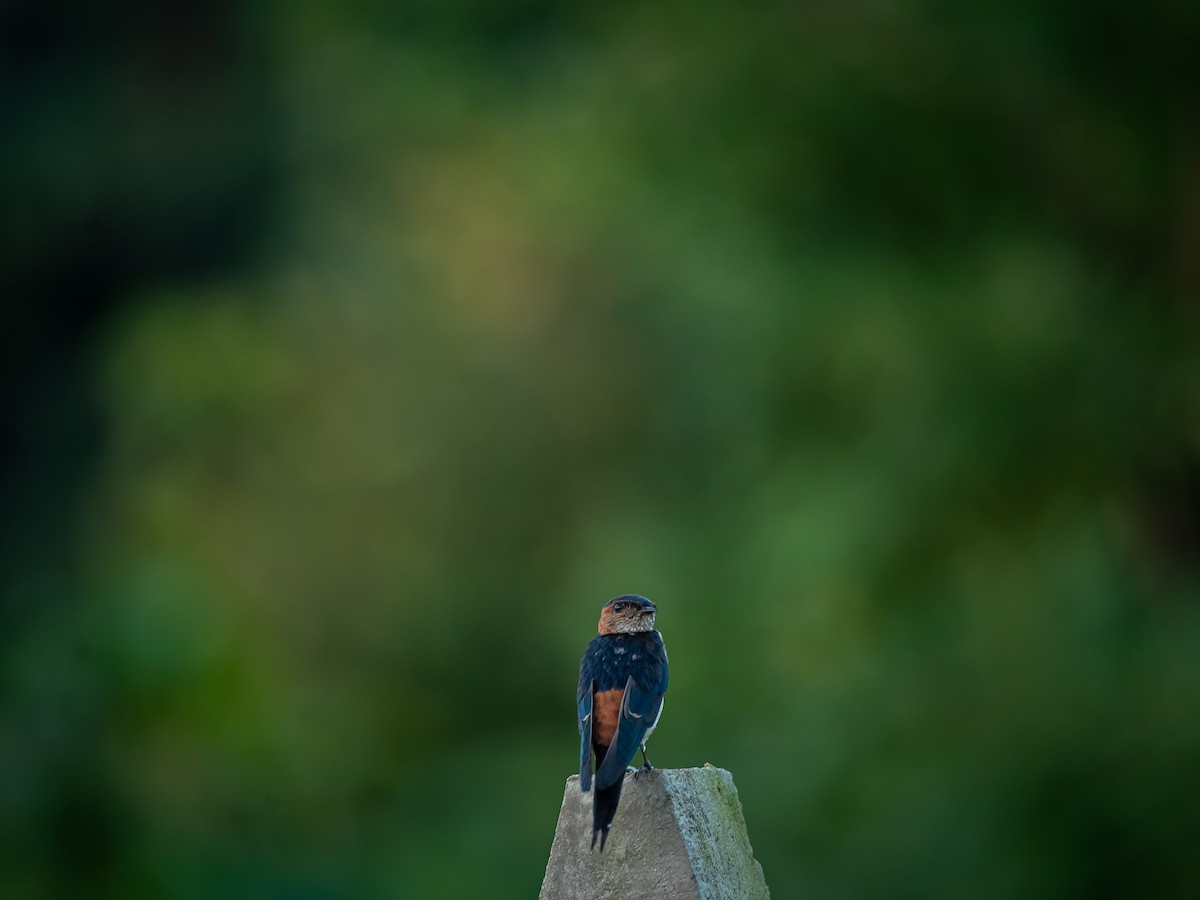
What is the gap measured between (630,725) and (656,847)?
1.18 ft

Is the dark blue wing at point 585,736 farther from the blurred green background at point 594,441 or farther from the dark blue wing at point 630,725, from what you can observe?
the blurred green background at point 594,441

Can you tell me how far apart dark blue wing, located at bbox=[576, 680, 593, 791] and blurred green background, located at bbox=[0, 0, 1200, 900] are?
150 inches

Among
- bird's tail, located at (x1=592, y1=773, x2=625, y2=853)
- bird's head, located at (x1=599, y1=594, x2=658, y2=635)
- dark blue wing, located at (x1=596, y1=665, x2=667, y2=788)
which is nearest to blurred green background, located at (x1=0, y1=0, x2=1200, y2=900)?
bird's head, located at (x1=599, y1=594, x2=658, y2=635)

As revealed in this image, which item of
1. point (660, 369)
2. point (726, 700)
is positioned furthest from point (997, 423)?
point (660, 369)

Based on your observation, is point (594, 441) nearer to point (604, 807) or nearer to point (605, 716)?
point (605, 716)

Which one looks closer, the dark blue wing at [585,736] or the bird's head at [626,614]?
the dark blue wing at [585,736]

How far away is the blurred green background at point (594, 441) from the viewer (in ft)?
22.2

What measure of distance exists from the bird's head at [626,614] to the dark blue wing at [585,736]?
1.46 feet

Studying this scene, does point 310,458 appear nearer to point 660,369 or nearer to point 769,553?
point 660,369

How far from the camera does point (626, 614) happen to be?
3.69 meters

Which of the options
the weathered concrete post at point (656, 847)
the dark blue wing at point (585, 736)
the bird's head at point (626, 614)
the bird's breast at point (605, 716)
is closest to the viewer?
the weathered concrete post at point (656, 847)

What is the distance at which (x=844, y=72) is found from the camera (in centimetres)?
698

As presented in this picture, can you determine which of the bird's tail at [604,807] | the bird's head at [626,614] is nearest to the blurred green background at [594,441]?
the bird's head at [626,614]

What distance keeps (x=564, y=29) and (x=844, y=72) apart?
2999 mm
